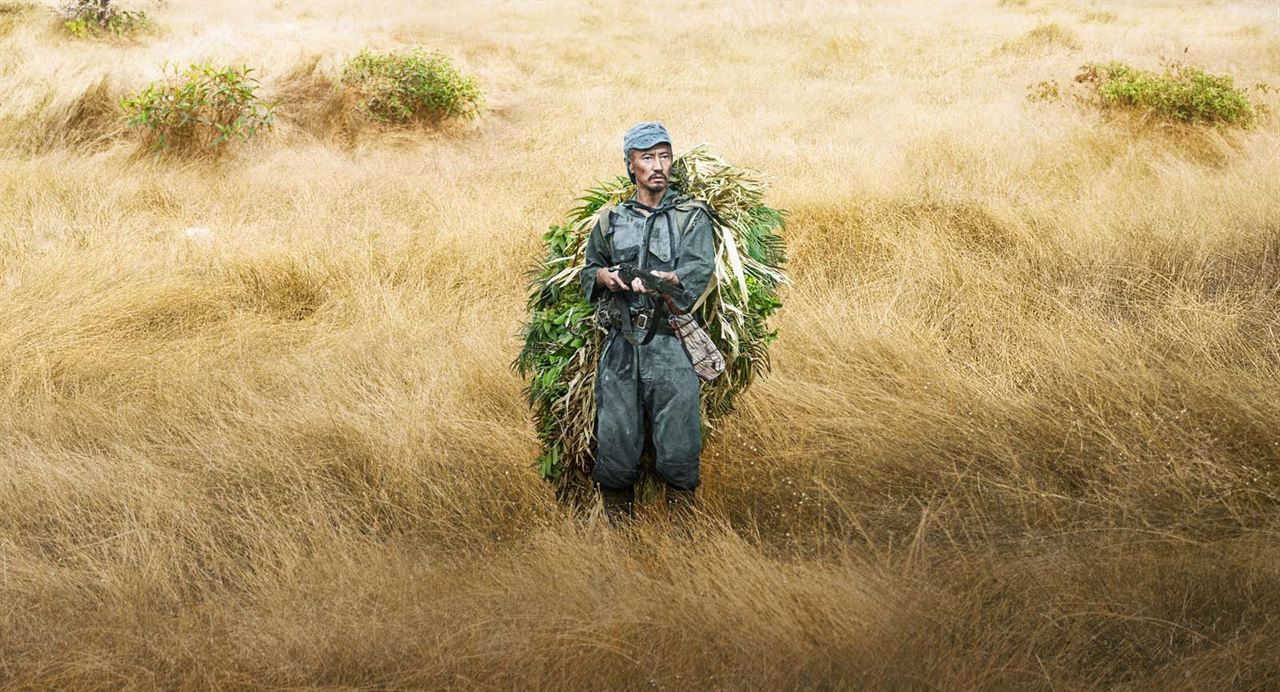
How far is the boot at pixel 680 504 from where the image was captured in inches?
142

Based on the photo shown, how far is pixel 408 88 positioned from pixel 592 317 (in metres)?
7.96

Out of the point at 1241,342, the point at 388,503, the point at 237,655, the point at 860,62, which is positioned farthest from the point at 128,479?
the point at 860,62

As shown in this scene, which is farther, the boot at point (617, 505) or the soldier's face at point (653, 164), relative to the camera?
the boot at point (617, 505)

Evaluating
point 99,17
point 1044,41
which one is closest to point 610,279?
point 1044,41

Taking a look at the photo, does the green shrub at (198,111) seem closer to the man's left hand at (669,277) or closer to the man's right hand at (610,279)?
the man's right hand at (610,279)

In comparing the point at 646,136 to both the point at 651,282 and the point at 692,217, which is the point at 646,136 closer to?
the point at 692,217

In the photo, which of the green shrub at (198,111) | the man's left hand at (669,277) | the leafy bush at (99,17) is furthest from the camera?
the leafy bush at (99,17)

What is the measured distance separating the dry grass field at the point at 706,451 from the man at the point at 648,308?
0.36 meters

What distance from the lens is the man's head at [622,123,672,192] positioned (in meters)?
3.36

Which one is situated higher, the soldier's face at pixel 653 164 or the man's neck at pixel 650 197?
the soldier's face at pixel 653 164

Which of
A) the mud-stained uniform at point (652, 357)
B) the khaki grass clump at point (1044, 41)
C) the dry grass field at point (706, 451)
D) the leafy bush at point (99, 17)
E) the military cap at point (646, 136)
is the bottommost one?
the dry grass field at point (706, 451)

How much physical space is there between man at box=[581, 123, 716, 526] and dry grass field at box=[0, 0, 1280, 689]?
0.36 m

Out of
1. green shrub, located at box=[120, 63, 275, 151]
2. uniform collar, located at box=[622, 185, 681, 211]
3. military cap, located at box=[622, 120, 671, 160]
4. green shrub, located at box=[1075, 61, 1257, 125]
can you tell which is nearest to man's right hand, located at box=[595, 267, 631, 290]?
uniform collar, located at box=[622, 185, 681, 211]

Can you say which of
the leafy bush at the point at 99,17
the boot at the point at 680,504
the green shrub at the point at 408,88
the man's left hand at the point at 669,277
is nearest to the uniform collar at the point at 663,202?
the man's left hand at the point at 669,277
